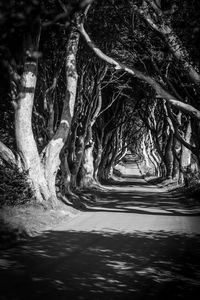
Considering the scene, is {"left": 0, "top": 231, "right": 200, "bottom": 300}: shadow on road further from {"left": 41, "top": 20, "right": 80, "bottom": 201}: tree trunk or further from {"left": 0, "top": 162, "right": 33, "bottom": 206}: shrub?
{"left": 41, "top": 20, "right": 80, "bottom": 201}: tree trunk

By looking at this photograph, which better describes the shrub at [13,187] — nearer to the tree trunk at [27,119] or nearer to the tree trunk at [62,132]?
the tree trunk at [27,119]

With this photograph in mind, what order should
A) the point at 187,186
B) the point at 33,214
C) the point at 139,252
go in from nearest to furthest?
the point at 139,252
the point at 33,214
the point at 187,186

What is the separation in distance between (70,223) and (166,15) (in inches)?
309

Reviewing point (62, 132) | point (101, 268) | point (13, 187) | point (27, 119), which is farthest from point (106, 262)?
point (62, 132)

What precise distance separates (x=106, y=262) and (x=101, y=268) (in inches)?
23.2

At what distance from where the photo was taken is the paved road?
6473 mm

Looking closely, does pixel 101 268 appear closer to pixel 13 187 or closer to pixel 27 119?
pixel 13 187

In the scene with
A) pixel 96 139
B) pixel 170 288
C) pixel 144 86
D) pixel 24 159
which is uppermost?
pixel 144 86

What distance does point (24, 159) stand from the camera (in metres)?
15.1

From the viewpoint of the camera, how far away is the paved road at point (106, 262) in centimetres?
647

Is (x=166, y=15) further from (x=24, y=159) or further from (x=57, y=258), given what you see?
(x=57, y=258)

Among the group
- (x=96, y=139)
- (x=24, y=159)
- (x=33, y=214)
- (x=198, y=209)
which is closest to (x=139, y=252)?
(x=33, y=214)

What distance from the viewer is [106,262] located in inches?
335

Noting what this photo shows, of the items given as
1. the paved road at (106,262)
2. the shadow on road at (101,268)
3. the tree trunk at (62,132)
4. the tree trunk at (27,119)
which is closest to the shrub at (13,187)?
the tree trunk at (27,119)
